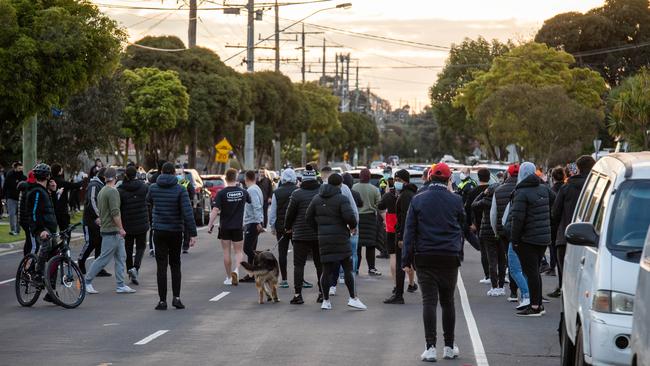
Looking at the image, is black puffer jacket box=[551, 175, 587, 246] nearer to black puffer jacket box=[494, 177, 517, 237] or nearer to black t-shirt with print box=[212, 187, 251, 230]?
black puffer jacket box=[494, 177, 517, 237]

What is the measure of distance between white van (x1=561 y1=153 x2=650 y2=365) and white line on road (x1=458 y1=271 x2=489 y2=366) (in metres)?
1.45

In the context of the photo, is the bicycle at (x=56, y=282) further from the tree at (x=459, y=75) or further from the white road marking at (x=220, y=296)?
the tree at (x=459, y=75)

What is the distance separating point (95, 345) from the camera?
13.1 meters

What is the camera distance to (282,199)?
1970 cm

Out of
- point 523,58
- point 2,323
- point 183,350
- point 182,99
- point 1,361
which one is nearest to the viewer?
point 1,361

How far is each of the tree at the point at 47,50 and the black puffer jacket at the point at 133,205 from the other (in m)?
7.42

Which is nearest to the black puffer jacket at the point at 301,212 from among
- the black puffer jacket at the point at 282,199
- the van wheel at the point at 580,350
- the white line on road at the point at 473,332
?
the black puffer jacket at the point at 282,199

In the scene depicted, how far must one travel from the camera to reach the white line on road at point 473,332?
1231cm

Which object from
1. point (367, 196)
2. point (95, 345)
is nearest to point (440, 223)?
point (95, 345)

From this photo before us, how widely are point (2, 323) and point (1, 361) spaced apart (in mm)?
3074

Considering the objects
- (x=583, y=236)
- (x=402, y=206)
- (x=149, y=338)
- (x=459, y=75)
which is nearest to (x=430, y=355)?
(x=583, y=236)

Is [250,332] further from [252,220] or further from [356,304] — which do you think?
[252,220]

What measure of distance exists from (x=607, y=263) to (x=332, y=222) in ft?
25.9

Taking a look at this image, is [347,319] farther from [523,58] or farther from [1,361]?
[523,58]
